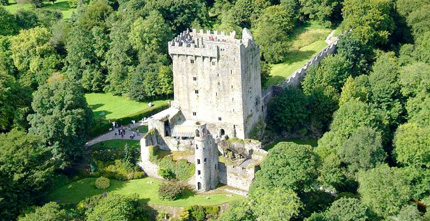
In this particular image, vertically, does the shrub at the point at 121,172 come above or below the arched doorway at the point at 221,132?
below

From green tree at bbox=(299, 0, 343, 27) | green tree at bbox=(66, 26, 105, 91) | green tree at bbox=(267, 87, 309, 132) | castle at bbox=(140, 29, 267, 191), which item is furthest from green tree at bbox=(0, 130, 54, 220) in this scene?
green tree at bbox=(299, 0, 343, 27)

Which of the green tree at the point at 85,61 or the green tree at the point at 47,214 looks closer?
the green tree at the point at 47,214

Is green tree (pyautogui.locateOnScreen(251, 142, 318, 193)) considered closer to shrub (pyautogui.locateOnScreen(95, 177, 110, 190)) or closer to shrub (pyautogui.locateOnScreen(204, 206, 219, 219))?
shrub (pyautogui.locateOnScreen(204, 206, 219, 219))

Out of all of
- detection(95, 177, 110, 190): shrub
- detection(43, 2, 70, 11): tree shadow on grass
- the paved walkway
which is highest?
detection(43, 2, 70, 11): tree shadow on grass

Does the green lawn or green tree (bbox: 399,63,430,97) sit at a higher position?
green tree (bbox: 399,63,430,97)

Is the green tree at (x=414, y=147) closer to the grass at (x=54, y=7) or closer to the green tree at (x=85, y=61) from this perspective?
the green tree at (x=85, y=61)

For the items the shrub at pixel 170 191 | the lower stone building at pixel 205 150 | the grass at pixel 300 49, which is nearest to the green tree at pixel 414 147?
the lower stone building at pixel 205 150

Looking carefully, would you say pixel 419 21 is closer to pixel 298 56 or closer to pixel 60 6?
pixel 298 56
